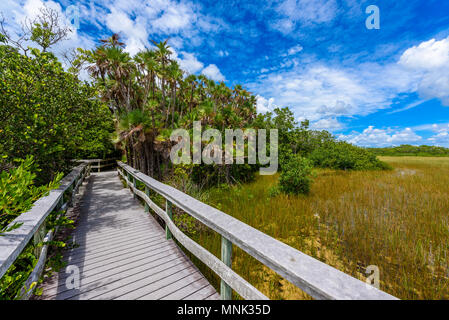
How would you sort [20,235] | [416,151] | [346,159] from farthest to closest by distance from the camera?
→ [416,151] < [346,159] < [20,235]

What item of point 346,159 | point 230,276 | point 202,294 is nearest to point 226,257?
point 230,276

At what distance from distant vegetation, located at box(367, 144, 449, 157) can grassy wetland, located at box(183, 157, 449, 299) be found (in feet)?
159

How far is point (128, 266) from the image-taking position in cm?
262

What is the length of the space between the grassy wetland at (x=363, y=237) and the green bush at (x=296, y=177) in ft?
1.96

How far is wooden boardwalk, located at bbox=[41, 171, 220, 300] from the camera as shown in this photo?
6.94 ft

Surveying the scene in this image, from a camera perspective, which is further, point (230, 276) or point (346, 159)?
point (346, 159)

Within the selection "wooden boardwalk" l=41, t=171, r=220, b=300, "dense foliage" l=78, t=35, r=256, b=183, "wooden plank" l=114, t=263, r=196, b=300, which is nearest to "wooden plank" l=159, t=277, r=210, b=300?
"wooden boardwalk" l=41, t=171, r=220, b=300

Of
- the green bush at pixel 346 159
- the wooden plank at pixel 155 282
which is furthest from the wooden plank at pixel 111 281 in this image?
the green bush at pixel 346 159

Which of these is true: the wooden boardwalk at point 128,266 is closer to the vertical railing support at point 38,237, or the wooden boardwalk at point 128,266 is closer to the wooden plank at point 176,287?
the wooden plank at point 176,287

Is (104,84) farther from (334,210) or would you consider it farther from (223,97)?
(334,210)

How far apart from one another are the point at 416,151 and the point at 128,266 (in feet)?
213

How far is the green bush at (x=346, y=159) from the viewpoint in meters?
15.1

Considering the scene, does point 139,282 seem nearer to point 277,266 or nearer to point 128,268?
point 128,268
